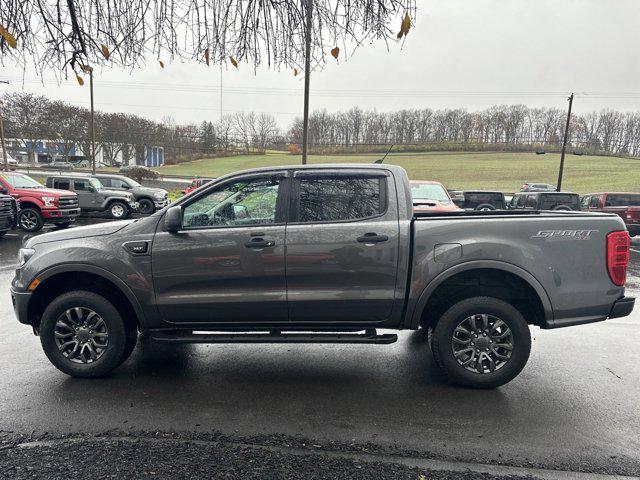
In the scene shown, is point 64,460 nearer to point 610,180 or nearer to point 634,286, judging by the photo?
point 634,286

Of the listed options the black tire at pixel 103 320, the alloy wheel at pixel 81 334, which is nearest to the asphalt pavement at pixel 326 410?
the black tire at pixel 103 320

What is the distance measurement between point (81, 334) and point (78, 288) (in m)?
0.44

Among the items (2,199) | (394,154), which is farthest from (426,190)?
(394,154)

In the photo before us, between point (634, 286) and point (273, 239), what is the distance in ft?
26.2

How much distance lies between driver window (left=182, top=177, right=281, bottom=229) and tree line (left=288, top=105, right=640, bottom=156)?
7089cm

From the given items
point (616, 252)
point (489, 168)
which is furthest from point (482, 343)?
point (489, 168)

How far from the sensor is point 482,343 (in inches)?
148

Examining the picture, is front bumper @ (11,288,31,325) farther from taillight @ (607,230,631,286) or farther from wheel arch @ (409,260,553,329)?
taillight @ (607,230,631,286)

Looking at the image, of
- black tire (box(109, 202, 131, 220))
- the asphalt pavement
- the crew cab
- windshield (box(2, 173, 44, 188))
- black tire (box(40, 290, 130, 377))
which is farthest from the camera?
black tire (box(109, 202, 131, 220))

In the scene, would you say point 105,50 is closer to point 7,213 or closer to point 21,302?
point 21,302

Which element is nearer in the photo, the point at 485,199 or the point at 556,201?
the point at 556,201

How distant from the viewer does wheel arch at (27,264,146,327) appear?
12.7ft

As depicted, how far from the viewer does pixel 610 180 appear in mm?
50062

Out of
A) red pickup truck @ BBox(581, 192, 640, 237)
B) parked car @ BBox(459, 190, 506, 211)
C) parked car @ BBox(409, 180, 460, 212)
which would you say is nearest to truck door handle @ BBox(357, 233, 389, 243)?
parked car @ BBox(409, 180, 460, 212)
